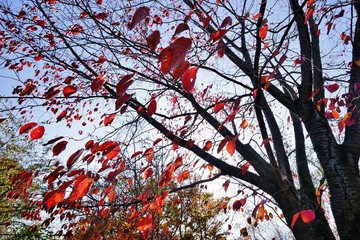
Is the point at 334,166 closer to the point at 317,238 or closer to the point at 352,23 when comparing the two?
the point at 317,238

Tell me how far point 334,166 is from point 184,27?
289cm

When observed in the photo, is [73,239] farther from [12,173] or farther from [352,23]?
[352,23]

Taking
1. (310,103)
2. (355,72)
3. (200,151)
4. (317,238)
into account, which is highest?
(355,72)

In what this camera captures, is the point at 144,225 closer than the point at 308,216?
No

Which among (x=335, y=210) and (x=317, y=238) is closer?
(x=317, y=238)

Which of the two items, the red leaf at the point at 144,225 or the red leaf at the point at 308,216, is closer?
the red leaf at the point at 308,216

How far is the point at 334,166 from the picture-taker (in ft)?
10.4

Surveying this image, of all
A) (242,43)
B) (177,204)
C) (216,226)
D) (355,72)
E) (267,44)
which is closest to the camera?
(267,44)

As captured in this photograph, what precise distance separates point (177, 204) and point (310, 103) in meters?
6.87

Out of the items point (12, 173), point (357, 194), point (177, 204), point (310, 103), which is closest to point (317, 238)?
point (357, 194)

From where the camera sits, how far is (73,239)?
36.0 ft

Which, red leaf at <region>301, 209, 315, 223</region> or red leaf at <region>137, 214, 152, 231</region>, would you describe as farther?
red leaf at <region>137, 214, 152, 231</region>

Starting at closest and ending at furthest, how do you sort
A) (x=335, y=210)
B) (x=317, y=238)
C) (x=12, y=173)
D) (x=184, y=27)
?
(x=184, y=27)
(x=317, y=238)
(x=335, y=210)
(x=12, y=173)

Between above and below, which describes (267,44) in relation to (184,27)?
above
